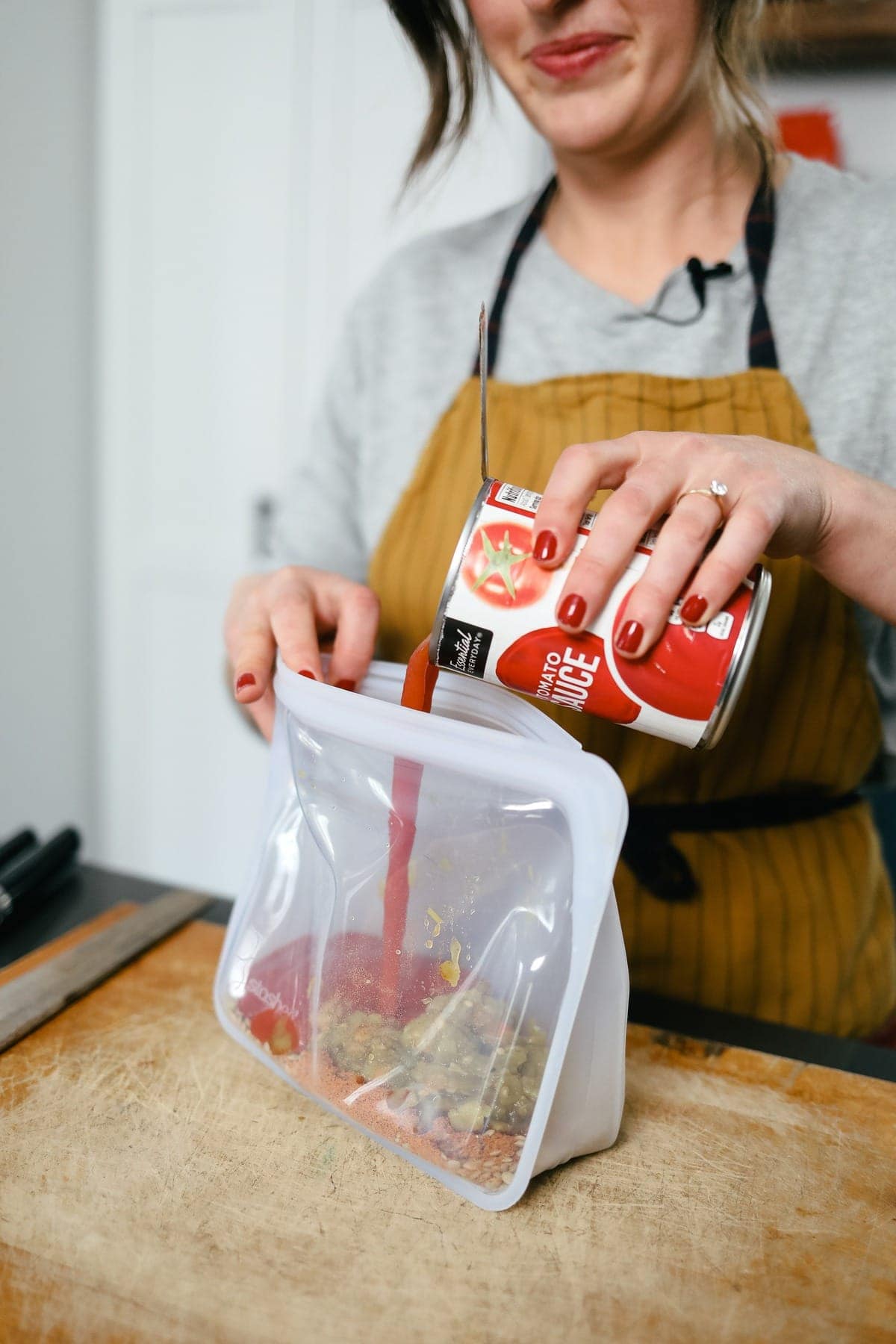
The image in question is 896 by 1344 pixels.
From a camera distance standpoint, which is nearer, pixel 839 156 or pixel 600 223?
pixel 600 223

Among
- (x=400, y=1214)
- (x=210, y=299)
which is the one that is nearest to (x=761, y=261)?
(x=400, y=1214)

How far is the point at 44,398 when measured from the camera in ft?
7.00

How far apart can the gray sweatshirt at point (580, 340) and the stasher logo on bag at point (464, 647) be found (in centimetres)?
44

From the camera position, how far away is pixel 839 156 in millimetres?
1773

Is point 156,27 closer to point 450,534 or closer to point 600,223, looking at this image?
point 600,223

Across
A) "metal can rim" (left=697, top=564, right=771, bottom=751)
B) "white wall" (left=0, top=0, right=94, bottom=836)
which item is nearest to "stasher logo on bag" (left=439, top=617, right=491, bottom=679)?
"metal can rim" (left=697, top=564, right=771, bottom=751)

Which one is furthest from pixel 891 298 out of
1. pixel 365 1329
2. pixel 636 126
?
pixel 365 1329

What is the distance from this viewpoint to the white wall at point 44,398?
78.5 inches

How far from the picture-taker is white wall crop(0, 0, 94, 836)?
6.54ft

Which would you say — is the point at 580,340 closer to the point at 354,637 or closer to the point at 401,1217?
the point at 354,637

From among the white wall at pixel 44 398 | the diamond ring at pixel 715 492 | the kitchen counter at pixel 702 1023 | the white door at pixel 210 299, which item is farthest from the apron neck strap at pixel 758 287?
the white wall at pixel 44 398

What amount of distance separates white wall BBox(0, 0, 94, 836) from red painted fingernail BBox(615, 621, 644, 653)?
184 centimetres

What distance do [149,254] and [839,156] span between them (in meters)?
1.32

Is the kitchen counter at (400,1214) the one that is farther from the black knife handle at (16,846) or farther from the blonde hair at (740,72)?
the blonde hair at (740,72)
